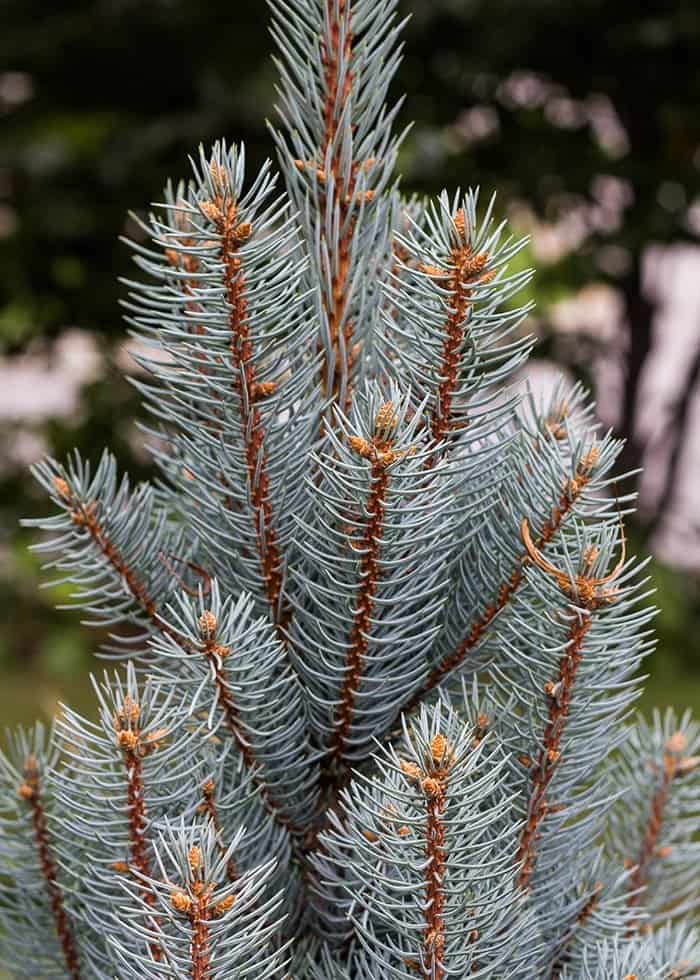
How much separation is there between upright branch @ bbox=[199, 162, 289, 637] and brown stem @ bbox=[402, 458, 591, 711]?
0.14 meters

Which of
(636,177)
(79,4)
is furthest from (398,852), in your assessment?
(79,4)

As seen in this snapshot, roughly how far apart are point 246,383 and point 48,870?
20.4 inches

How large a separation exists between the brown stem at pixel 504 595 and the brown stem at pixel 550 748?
94 mm

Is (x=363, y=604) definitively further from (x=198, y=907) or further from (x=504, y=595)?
(x=198, y=907)

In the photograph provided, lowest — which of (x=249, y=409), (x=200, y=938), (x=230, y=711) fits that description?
(x=200, y=938)

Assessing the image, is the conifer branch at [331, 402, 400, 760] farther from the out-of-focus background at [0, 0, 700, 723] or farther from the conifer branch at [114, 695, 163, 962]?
the out-of-focus background at [0, 0, 700, 723]

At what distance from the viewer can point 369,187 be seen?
109 centimetres

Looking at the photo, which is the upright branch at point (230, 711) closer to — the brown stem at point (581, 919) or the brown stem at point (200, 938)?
the brown stem at point (200, 938)

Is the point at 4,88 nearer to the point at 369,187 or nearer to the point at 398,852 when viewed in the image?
the point at 369,187

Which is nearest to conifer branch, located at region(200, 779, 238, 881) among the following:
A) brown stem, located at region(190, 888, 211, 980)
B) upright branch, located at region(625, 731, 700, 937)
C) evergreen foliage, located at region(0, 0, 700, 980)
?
evergreen foliage, located at region(0, 0, 700, 980)

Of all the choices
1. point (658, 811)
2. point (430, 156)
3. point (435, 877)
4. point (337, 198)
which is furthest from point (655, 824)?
point (430, 156)

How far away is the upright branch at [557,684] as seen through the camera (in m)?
0.83

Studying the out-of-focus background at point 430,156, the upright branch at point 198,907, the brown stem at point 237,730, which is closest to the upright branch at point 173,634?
the brown stem at point 237,730

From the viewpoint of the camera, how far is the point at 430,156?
3.89 m
